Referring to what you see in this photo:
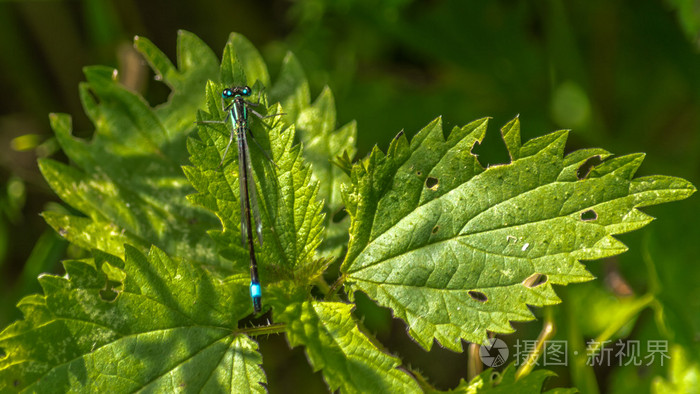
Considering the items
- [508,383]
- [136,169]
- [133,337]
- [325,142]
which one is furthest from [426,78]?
[133,337]

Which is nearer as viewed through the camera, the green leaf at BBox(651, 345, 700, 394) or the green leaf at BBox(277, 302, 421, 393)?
the green leaf at BBox(277, 302, 421, 393)

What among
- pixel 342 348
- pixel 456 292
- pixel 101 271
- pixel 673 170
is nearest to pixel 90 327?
pixel 101 271

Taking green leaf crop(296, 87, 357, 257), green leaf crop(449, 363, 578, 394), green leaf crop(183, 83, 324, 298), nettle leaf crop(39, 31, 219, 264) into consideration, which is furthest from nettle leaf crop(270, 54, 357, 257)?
green leaf crop(449, 363, 578, 394)

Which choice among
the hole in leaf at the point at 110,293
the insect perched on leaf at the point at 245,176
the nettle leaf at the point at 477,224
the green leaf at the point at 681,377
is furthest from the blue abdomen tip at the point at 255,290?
the green leaf at the point at 681,377

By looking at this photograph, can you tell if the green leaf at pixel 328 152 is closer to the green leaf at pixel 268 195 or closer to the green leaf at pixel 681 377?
the green leaf at pixel 268 195

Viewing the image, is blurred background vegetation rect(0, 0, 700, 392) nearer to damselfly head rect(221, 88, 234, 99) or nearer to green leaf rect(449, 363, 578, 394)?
green leaf rect(449, 363, 578, 394)

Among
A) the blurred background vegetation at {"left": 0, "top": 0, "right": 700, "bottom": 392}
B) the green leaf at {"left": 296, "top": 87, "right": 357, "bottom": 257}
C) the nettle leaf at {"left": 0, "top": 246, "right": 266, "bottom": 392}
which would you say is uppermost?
the blurred background vegetation at {"left": 0, "top": 0, "right": 700, "bottom": 392}
